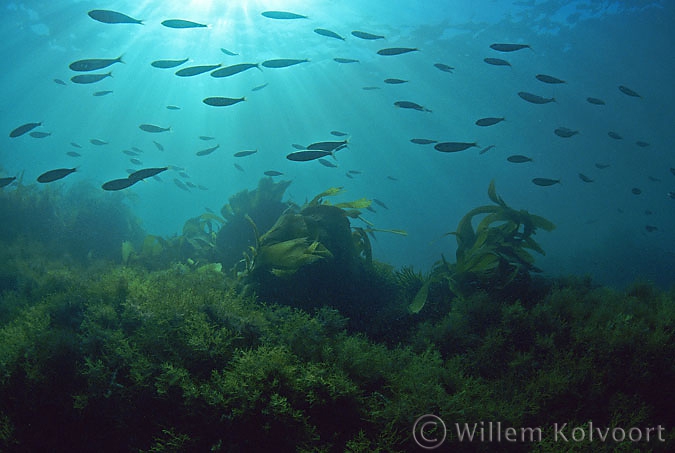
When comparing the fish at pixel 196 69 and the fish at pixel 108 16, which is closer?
the fish at pixel 108 16

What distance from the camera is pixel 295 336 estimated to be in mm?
3232

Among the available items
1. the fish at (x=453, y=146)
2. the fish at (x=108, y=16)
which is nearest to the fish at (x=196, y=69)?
the fish at (x=108, y=16)

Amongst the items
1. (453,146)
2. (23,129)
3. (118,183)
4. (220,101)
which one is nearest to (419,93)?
(453,146)

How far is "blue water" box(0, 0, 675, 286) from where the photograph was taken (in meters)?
25.2

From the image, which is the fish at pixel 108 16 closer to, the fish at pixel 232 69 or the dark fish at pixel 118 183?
the fish at pixel 232 69

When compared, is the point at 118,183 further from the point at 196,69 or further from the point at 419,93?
the point at 419,93

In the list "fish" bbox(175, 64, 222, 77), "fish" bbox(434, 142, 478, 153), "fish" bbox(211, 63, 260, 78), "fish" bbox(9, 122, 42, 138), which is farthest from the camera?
"fish" bbox(9, 122, 42, 138)

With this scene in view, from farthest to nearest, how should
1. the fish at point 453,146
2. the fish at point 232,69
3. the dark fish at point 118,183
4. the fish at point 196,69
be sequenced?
1. the fish at point 196,69
2. the fish at point 232,69
3. the fish at point 453,146
4. the dark fish at point 118,183

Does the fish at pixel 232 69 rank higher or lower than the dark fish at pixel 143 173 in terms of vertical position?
higher

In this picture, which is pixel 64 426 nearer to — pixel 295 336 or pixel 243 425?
pixel 243 425

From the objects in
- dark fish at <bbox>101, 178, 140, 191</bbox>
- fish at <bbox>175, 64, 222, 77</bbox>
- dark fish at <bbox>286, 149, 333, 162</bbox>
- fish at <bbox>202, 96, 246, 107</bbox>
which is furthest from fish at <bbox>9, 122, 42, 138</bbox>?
dark fish at <bbox>286, 149, 333, 162</bbox>

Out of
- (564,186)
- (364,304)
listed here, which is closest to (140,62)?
(364,304)

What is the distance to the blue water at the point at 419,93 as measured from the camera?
25.2 m

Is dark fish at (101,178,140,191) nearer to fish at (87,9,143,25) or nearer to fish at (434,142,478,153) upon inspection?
fish at (87,9,143,25)
